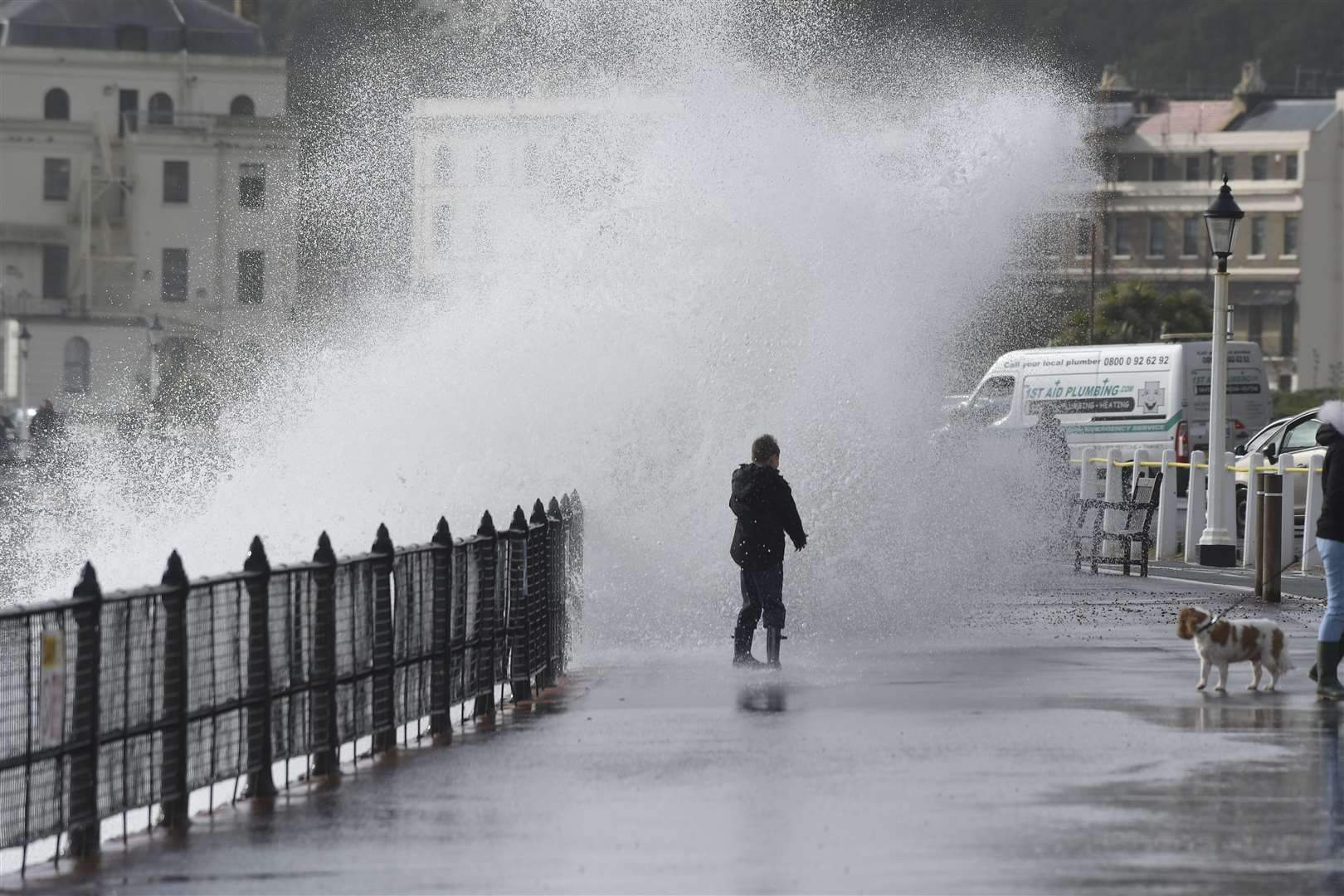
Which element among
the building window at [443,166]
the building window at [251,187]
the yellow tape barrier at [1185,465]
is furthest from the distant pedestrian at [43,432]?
the yellow tape barrier at [1185,465]

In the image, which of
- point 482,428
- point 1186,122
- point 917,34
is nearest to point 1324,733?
point 482,428

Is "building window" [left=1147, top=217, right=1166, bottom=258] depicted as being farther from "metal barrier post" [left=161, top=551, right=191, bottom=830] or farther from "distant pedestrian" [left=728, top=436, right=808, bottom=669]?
"metal barrier post" [left=161, top=551, right=191, bottom=830]

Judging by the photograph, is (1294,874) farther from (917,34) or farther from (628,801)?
(917,34)

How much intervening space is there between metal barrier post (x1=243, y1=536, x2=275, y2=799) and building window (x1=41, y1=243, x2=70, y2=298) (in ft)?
329

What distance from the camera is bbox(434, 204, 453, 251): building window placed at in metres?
84.7

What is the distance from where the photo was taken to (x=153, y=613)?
11.6 meters

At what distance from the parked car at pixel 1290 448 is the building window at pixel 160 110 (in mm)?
80627

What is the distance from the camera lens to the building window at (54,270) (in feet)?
361

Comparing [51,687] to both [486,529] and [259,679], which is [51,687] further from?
[486,529]

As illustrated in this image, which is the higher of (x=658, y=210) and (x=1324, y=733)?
(x=658, y=210)

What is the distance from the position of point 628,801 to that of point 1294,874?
10.6ft

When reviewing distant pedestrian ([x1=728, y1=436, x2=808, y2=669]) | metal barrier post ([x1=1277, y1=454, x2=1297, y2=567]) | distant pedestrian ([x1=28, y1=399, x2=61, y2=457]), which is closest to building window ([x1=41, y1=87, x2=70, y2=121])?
distant pedestrian ([x1=28, y1=399, x2=61, y2=457])

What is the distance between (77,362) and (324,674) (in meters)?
96.7

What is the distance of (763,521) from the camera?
18828 mm
